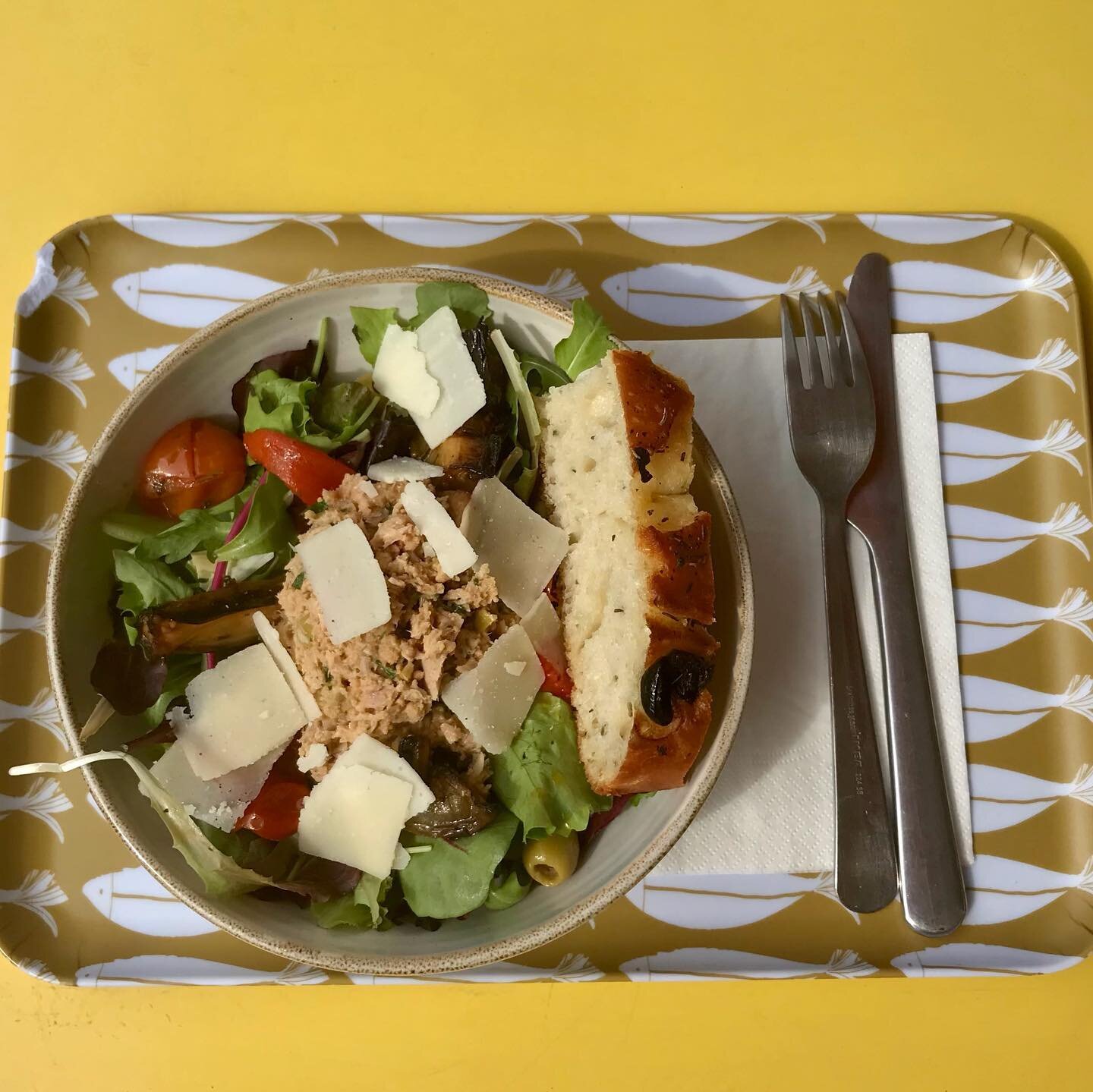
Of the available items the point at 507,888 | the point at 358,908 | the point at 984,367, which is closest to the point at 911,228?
the point at 984,367

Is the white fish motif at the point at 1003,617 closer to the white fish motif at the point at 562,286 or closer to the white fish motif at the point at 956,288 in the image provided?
the white fish motif at the point at 956,288

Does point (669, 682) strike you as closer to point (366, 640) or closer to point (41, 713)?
point (366, 640)

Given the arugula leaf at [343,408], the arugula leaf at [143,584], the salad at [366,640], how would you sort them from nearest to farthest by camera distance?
the salad at [366,640] → the arugula leaf at [143,584] → the arugula leaf at [343,408]

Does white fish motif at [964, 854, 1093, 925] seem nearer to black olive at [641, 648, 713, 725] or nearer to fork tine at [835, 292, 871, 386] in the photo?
black olive at [641, 648, 713, 725]

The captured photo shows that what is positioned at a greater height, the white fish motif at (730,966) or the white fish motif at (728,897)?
the white fish motif at (728,897)

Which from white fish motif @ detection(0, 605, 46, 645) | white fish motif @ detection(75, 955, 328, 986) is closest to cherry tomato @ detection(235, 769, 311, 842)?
white fish motif @ detection(75, 955, 328, 986)

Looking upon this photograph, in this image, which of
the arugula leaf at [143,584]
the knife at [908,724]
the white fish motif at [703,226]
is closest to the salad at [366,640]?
the arugula leaf at [143,584]
